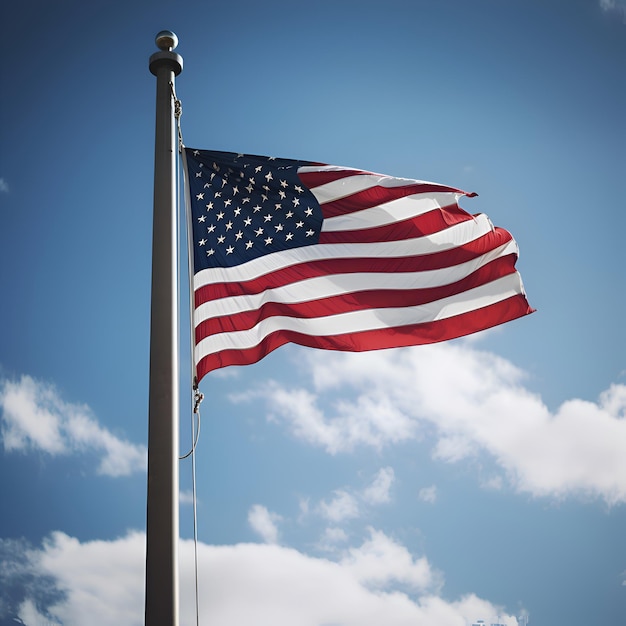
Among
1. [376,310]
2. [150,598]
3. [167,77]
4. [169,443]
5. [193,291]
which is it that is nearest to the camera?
[150,598]

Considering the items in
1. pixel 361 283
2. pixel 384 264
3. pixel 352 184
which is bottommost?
pixel 361 283

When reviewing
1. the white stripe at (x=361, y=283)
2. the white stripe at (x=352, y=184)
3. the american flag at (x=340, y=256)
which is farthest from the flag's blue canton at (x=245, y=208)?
the white stripe at (x=361, y=283)

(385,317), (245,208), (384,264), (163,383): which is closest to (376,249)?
(384,264)

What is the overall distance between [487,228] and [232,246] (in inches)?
121

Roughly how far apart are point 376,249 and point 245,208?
160 centimetres

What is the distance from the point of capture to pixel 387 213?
834 centimetres

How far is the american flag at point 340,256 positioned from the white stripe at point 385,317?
12mm

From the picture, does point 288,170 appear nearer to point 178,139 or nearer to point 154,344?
point 178,139

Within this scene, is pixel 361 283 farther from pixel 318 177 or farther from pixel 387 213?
pixel 318 177

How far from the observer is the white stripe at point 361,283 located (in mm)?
7848

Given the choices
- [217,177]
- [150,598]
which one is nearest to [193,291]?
[217,177]

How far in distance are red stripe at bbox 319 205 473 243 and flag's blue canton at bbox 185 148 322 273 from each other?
31 cm

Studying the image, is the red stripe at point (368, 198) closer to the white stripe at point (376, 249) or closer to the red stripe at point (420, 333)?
the white stripe at point (376, 249)

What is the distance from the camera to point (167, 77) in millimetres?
7105
